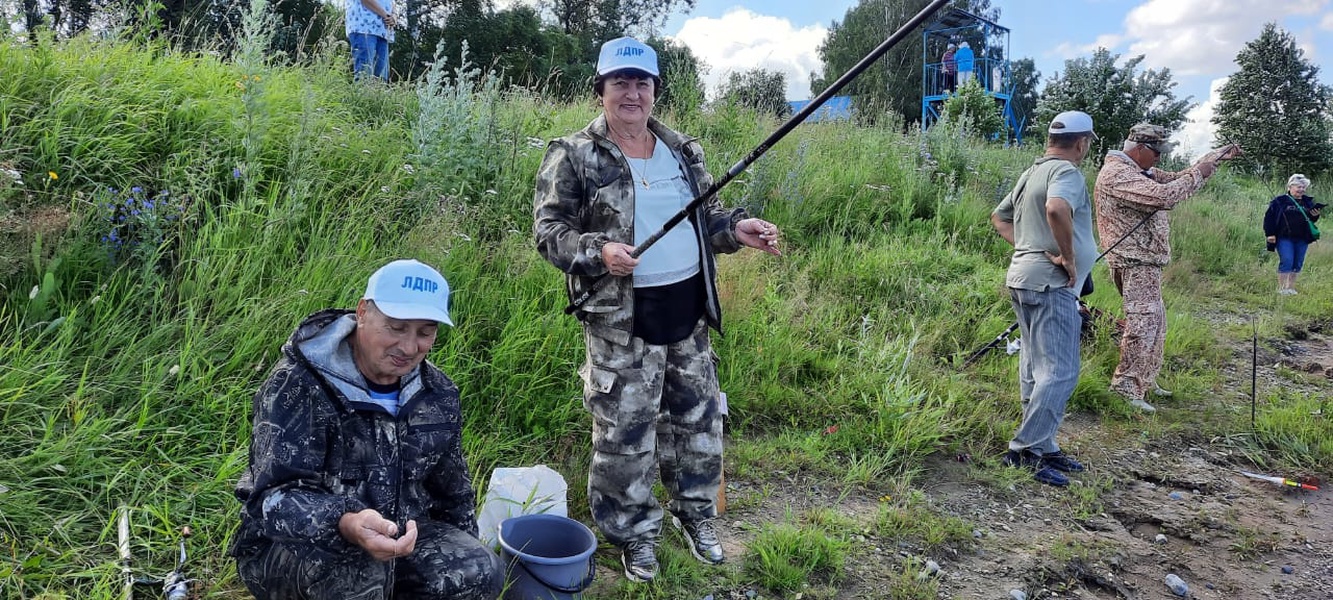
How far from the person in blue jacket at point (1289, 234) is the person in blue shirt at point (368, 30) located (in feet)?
35.3

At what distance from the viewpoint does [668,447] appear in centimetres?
323

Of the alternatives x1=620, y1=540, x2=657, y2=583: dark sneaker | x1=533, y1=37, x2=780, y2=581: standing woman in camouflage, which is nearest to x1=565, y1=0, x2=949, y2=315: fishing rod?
x1=533, y1=37, x2=780, y2=581: standing woman in camouflage

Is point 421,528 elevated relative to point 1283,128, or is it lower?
lower

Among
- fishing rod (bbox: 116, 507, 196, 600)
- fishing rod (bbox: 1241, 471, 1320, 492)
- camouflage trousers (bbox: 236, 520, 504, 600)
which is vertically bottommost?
fishing rod (bbox: 1241, 471, 1320, 492)

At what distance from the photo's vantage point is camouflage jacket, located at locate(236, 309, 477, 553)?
6.50 feet

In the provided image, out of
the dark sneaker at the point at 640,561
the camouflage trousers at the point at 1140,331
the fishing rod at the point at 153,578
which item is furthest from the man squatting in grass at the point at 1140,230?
the fishing rod at the point at 153,578

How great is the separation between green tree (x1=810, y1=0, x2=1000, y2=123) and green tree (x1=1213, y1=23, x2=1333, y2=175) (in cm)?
1242

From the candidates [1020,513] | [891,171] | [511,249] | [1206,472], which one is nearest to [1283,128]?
[891,171]

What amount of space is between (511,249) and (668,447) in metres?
1.88

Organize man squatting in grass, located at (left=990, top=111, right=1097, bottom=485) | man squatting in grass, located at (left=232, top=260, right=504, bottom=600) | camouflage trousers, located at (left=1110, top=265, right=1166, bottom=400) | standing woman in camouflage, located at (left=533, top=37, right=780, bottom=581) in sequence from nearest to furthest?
man squatting in grass, located at (left=232, top=260, right=504, bottom=600), standing woman in camouflage, located at (left=533, top=37, right=780, bottom=581), man squatting in grass, located at (left=990, top=111, right=1097, bottom=485), camouflage trousers, located at (left=1110, top=265, right=1166, bottom=400)

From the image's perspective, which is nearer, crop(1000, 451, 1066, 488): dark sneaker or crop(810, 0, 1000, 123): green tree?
crop(1000, 451, 1066, 488): dark sneaker

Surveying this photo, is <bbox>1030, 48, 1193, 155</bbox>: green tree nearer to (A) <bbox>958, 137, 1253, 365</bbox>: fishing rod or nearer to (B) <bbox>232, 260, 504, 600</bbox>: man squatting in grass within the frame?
(A) <bbox>958, 137, 1253, 365</bbox>: fishing rod

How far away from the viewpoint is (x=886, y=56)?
115ft

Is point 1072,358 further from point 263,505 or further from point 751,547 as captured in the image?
point 263,505
